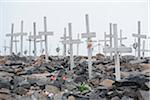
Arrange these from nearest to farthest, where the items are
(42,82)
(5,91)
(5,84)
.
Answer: (5,91)
(5,84)
(42,82)

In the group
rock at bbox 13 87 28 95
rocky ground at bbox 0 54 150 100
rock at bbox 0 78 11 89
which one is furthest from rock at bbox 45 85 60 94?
rock at bbox 0 78 11 89

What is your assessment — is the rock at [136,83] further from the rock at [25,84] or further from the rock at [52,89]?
the rock at [25,84]

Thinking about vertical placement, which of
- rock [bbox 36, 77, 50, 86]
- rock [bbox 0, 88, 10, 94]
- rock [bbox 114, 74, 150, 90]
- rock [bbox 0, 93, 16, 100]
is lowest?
rock [bbox 0, 93, 16, 100]

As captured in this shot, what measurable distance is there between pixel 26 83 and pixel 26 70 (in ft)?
9.44

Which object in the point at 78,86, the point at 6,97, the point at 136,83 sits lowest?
the point at 6,97

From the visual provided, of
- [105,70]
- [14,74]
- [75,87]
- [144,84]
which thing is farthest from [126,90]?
[14,74]

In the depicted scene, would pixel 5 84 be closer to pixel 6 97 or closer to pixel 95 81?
pixel 6 97

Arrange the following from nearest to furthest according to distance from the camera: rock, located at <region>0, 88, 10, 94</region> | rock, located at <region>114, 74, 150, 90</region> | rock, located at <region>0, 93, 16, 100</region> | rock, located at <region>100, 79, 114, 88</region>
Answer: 1. rock, located at <region>114, 74, 150, 90</region>
2. rock, located at <region>0, 93, 16, 100</region>
3. rock, located at <region>0, 88, 10, 94</region>
4. rock, located at <region>100, 79, 114, 88</region>

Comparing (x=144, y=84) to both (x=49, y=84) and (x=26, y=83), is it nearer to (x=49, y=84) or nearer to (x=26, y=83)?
(x=49, y=84)

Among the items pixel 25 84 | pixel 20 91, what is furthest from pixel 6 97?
pixel 25 84

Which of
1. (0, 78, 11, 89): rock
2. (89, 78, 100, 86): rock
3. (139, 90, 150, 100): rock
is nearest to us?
(139, 90, 150, 100): rock

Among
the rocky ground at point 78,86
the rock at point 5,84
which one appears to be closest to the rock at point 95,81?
the rocky ground at point 78,86

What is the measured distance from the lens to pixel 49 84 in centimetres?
972

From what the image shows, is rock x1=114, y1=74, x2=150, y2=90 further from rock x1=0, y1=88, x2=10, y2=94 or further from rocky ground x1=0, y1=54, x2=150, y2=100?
rock x1=0, y1=88, x2=10, y2=94
